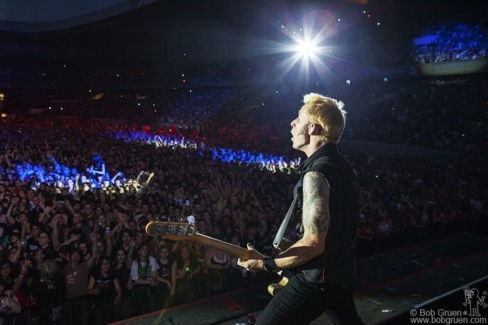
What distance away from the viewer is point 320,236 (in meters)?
1.99

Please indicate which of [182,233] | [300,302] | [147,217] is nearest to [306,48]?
[147,217]

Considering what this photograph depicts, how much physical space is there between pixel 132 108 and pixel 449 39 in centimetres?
2964

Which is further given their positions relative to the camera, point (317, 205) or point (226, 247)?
point (226, 247)

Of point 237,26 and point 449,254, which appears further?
point 237,26

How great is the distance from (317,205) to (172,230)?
0.94 m

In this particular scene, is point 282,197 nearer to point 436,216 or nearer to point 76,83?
point 436,216

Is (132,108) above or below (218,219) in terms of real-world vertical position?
above

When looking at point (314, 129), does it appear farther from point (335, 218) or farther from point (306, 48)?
point (306, 48)

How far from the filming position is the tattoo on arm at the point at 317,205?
6.50 feet

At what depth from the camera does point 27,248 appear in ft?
17.9

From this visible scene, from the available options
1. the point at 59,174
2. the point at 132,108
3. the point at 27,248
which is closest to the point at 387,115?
the point at 59,174

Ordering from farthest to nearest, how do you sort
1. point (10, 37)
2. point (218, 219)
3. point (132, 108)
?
point (132, 108)
point (10, 37)
point (218, 219)

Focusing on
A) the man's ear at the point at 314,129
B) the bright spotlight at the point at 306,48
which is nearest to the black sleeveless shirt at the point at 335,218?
the man's ear at the point at 314,129

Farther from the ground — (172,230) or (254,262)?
(172,230)
